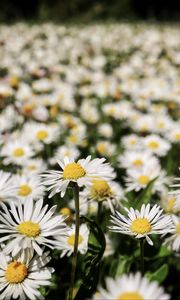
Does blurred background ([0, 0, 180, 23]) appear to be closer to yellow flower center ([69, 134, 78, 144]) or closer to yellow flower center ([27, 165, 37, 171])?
yellow flower center ([69, 134, 78, 144])

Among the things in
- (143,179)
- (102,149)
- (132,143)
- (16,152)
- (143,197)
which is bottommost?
(143,197)

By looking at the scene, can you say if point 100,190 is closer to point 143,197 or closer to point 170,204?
point 143,197

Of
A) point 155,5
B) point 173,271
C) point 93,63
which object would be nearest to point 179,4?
point 155,5

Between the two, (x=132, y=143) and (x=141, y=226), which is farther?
(x=132, y=143)

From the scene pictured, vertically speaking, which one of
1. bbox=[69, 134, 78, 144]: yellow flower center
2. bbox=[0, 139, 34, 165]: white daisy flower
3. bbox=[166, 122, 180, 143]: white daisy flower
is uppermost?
bbox=[166, 122, 180, 143]: white daisy flower

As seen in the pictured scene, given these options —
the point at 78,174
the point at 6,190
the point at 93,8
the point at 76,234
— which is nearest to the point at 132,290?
the point at 76,234

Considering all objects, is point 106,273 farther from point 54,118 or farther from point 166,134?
point 54,118

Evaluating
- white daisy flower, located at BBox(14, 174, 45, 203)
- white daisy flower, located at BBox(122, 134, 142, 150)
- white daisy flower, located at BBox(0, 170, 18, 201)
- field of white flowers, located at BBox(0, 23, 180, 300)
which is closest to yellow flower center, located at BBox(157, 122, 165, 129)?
field of white flowers, located at BBox(0, 23, 180, 300)
